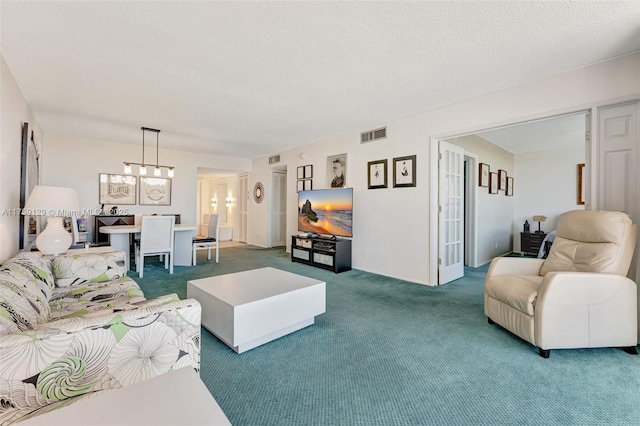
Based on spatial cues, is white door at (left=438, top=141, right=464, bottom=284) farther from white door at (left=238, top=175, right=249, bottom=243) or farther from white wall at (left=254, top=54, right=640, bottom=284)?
white door at (left=238, top=175, right=249, bottom=243)

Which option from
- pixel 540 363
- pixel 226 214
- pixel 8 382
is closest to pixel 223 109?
pixel 8 382

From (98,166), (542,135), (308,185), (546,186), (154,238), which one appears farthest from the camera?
(546,186)

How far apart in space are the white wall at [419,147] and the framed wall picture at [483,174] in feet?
6.46

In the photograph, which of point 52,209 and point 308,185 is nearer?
point 52,209

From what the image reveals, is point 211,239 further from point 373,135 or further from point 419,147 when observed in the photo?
point 419,147

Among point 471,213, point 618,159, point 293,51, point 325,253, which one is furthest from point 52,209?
point 471,213

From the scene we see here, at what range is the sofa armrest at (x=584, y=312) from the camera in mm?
2078

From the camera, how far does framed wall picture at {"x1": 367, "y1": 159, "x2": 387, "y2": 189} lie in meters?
4.47

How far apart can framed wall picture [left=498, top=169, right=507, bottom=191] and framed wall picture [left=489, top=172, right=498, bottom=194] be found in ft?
0.60

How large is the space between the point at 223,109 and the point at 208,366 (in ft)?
10.6

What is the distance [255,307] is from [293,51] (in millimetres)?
2169

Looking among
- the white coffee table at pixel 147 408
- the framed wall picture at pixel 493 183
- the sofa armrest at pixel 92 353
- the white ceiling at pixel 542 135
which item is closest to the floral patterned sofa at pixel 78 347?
the sofa armrest at pixel 92 353

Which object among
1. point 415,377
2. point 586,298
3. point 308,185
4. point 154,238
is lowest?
point 415,377

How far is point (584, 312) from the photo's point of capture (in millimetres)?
2086
